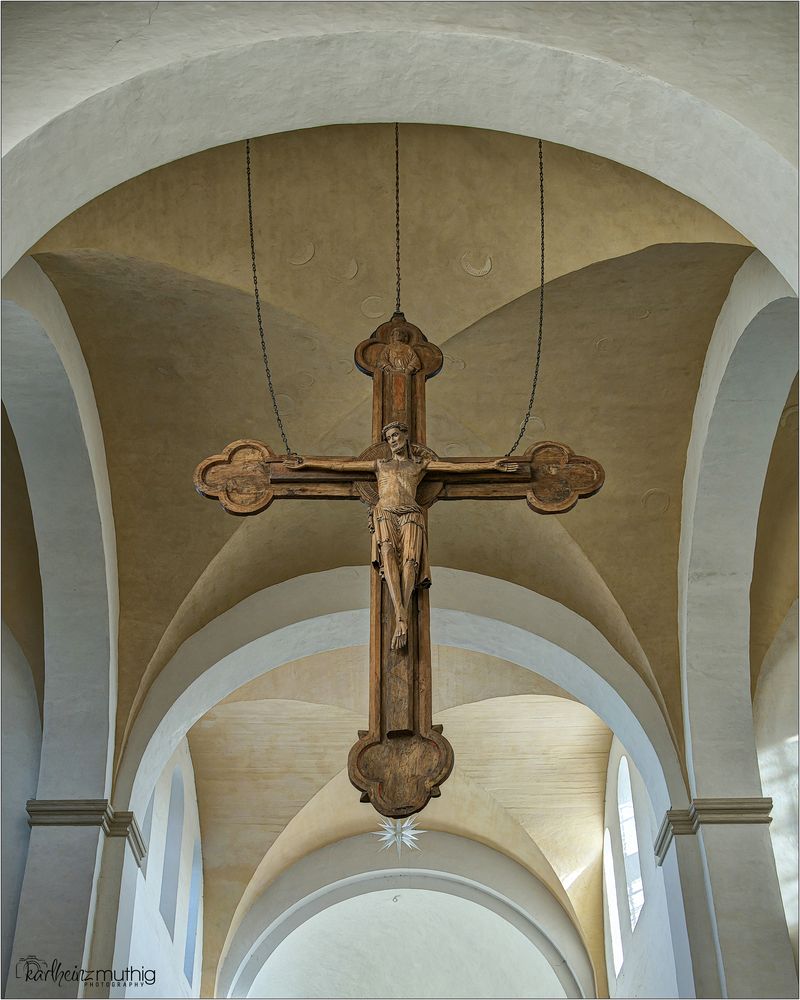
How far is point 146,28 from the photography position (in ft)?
14.4

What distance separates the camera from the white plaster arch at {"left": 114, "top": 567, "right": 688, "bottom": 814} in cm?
795

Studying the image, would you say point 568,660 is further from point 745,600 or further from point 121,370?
point 121,370

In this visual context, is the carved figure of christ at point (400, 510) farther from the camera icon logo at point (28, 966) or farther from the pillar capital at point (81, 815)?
the camera icon logo at point (28, 966)

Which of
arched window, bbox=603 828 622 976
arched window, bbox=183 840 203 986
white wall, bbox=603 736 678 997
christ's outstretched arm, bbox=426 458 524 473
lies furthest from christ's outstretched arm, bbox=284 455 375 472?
arched window, bbox=603 828 622 976

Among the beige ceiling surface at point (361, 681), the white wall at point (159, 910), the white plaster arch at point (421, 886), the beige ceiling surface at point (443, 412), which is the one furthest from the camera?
the white plaster arch at point (421, 886)

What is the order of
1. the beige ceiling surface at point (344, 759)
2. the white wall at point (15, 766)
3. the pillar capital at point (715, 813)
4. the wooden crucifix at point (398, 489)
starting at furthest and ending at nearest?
the beige ceiling surface at point (344, 759)
the pillar capital at point (715, 813)
the white wall at point (15, 766)
the wooden crucifix at point (398, 489)

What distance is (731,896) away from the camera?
7109 mm

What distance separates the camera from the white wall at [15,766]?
7172 mm

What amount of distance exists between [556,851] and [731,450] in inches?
294

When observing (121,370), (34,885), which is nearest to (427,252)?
(121,370)

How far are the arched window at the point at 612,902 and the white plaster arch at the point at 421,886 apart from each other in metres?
0.88

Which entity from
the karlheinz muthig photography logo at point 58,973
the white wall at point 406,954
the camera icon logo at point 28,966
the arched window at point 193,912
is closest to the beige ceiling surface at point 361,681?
the arched window at point 193,912

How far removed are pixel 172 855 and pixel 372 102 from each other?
28.0 feet

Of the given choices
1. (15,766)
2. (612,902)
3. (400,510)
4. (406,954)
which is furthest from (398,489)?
(406,954)
